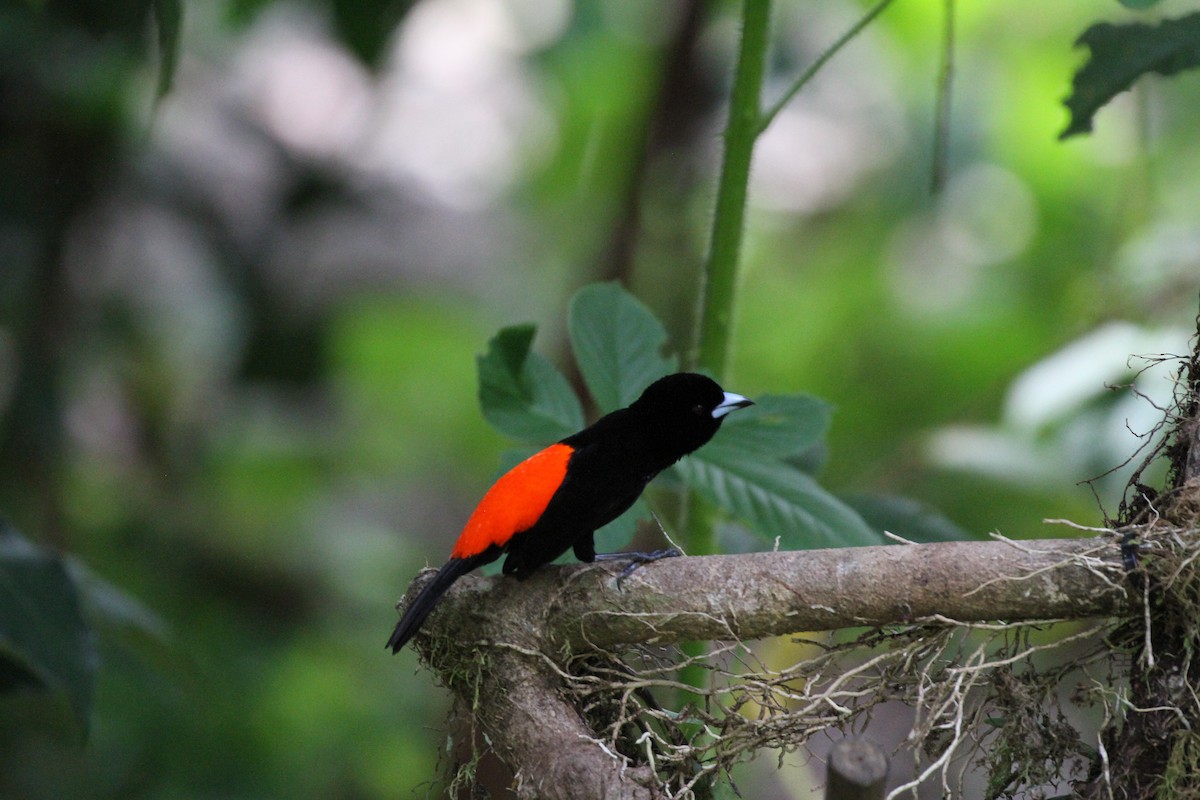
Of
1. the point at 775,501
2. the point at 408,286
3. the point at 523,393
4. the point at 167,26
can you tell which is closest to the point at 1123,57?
the point at 775,501

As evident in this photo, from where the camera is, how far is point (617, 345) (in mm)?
2318

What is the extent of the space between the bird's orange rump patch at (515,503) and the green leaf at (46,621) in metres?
0.86

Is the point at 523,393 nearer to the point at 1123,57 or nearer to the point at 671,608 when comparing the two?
the point at 671,608

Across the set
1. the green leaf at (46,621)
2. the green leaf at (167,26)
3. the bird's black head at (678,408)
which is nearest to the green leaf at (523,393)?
the bird's black head at (678,408)

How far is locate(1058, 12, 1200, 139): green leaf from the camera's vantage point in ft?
7.02

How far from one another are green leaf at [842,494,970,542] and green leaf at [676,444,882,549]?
0.64 feet

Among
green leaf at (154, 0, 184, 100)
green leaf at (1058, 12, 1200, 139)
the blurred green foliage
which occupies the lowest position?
green leaf at (1058, 12, 1200, 139)

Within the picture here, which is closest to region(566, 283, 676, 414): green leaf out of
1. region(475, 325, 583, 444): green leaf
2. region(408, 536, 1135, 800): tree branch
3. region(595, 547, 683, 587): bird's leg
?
region(475, 325, 583, 444): green leaf

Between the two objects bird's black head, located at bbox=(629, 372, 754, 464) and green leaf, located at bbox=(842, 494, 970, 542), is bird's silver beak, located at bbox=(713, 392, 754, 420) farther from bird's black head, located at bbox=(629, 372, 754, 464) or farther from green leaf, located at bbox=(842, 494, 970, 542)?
green leaf, located at bbox=(842, 494, 970, 542)

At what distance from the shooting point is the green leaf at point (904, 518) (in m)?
2.34

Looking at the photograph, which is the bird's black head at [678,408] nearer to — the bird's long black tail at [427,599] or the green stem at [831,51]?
the bird's long black tail at [427,599]

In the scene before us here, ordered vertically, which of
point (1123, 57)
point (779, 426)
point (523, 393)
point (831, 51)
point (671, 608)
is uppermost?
point (831, 51)

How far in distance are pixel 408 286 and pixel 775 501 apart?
5.22 m

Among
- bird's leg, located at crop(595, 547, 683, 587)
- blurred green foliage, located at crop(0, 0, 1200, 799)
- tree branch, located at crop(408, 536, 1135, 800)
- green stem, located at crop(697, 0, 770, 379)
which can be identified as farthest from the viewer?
blurred green foliage, located at crop(0, 0, 1200, 799)
